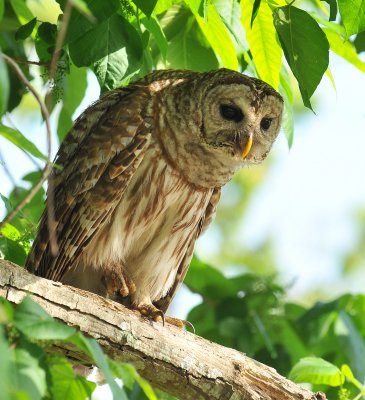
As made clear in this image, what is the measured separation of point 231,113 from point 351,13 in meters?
1.61

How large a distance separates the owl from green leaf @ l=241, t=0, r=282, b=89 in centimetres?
90

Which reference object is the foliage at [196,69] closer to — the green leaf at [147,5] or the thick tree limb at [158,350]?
the green leaf at [147,5]

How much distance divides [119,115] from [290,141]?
89 centimetres

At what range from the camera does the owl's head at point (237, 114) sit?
189 inches

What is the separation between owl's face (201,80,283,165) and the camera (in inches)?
189

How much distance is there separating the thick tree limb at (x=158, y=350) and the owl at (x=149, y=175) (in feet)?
1.81

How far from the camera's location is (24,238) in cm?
384

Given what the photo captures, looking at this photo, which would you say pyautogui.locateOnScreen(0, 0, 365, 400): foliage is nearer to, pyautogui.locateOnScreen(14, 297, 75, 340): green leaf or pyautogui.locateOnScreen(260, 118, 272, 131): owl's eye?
pyautogui.locateOnScreen(14, 297, 75, 340): green leaf

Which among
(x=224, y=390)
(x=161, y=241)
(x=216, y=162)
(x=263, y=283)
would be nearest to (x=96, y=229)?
(x=161, y=241)

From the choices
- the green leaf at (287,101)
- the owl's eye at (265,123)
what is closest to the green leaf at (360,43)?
the green leaf at (287,101)

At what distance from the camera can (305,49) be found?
341cm

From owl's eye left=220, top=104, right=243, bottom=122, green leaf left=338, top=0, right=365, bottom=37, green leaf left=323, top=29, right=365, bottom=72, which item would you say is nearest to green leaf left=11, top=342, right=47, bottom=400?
green leaf left=338, top=0, right=365, bottom=37

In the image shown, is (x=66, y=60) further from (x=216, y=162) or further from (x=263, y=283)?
(x=263, y=283)

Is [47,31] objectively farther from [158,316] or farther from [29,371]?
[29,371]
